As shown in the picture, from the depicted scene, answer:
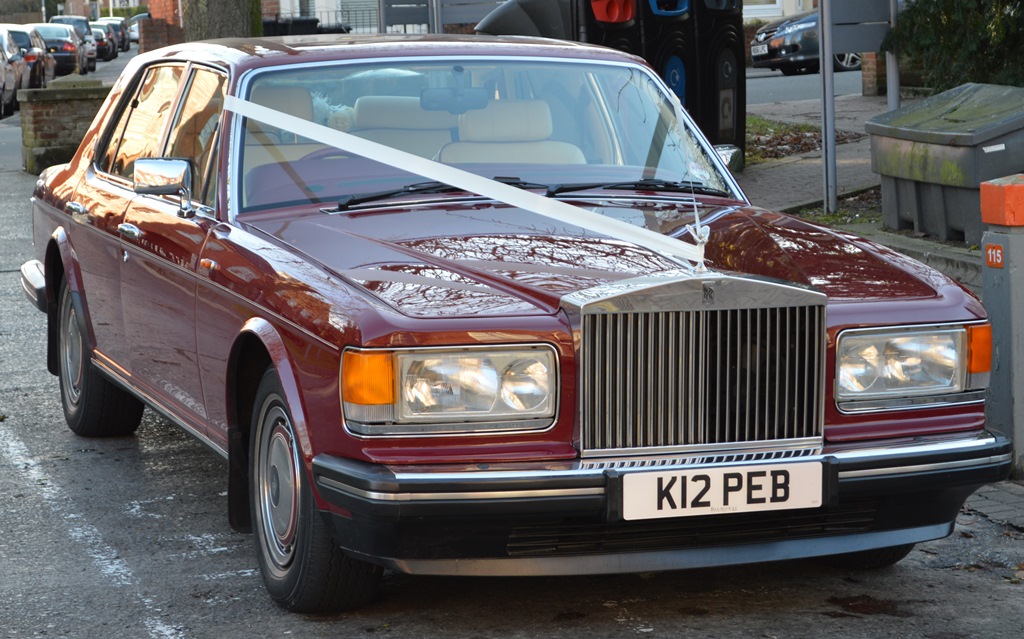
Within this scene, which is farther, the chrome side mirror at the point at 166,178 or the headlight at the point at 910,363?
the chrome side mirror at the point at 166,178

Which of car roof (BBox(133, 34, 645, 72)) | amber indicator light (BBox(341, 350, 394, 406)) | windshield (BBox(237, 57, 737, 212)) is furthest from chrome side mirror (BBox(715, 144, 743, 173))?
amber indicator light (BBox(341, 350, 394, 406))

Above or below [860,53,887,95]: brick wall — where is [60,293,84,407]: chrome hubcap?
below

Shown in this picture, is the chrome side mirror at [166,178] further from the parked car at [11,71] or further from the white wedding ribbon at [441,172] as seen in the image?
the parked car at [11,71]

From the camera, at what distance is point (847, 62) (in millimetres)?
27750

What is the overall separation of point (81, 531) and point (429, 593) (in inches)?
60.2

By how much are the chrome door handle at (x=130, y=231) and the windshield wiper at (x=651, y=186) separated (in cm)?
162

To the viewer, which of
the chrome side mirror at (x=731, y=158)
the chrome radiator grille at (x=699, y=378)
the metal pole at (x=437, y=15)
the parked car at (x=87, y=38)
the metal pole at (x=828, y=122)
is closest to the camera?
the chrome radiator grille at (x=699, y=378)

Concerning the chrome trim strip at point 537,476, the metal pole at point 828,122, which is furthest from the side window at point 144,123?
the metal pole at point 828,122

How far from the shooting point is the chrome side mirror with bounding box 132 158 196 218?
17.1 feet

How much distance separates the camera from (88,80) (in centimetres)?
1978

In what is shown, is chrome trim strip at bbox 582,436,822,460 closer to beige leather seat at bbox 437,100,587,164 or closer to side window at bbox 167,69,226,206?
beige leather seat at bbox 437,100,587,164

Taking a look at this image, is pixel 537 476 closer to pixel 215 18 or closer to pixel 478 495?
pixel 478 495

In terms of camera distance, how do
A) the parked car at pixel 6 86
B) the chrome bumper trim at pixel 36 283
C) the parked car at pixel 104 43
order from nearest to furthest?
the chrome bumper trim at pixel 36 283, the parked car at pixel 6 86, the parked car at pixel 104 43

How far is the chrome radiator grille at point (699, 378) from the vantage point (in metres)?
3.95
